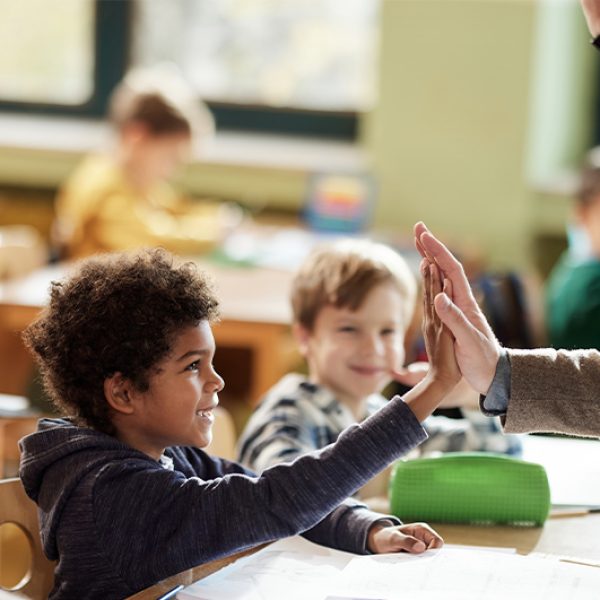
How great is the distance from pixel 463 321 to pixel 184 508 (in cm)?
37

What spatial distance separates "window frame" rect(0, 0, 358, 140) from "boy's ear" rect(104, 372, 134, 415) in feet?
13.7

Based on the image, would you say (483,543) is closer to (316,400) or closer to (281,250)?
(316,400)

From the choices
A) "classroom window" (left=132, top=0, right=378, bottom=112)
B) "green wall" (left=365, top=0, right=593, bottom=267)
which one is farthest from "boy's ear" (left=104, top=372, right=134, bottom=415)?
"classroom window" (left=132, top=0, right=378, bottom=112)

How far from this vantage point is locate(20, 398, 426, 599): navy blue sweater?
138cm

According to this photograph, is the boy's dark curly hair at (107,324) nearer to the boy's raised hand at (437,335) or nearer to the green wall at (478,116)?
the boy's raised hand at (437,335)

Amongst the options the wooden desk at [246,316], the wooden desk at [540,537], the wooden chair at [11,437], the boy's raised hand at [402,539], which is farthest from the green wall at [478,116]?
the boy's raised hand at [402,539]

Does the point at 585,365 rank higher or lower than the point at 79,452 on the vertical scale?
higher

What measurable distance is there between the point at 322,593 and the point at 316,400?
591 mm

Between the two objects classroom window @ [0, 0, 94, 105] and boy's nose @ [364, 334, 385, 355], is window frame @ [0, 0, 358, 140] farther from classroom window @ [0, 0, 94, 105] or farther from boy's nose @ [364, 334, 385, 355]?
boy's nose @ [364, 334, 385, 355]

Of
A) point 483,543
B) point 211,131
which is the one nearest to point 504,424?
point 483,543

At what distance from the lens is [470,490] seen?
5.57 ft

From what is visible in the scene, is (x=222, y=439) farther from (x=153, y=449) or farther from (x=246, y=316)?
(x=246, y=316)

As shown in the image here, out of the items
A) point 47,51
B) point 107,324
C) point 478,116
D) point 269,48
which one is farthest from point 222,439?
point 47,51

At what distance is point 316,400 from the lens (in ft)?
6.45
